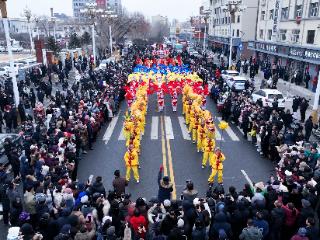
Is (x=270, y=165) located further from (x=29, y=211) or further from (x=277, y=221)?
(x=29, y=211)

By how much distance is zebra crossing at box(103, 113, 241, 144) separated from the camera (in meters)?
16.9

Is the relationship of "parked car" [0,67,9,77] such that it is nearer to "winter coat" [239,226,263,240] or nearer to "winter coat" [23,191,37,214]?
"winter coat" [23,191,37,214]

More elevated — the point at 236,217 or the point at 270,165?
the point at 236,217

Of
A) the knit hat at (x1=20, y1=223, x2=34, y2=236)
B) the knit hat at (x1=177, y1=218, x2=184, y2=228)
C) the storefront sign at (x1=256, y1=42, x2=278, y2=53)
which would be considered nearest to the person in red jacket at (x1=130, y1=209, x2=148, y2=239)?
the knit hat at (x1=177, y1=218, x2=184, y2=228)

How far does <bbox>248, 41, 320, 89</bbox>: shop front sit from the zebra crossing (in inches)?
455

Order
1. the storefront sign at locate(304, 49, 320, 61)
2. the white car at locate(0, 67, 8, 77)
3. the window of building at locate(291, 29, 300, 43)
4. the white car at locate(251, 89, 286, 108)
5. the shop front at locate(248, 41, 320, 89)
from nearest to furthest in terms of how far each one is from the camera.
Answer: the white car at locate(251, 89, 286, 108), the storefront sign at locate(304, 49, 320, 61), the shop front at locate(248, 41, 320, 89), the window of building at locate(291, 29, 300, 43), the white car at locate(0, 67, 8, 77)

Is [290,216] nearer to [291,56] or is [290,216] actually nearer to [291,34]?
[291,56]

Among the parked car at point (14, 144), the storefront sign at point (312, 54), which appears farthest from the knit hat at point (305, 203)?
the storefront sign at point (312, 54)

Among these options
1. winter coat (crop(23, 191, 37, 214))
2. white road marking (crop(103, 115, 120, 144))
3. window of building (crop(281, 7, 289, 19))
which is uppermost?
window of building (crop(281, 7, 289, 19))

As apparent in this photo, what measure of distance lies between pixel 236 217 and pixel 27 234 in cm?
443

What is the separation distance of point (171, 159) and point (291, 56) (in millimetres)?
21010

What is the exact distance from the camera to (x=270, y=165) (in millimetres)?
13734

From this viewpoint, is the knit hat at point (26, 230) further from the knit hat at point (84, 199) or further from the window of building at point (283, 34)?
the window of building at point (283, 34)

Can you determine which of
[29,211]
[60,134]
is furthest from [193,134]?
[29,211]
